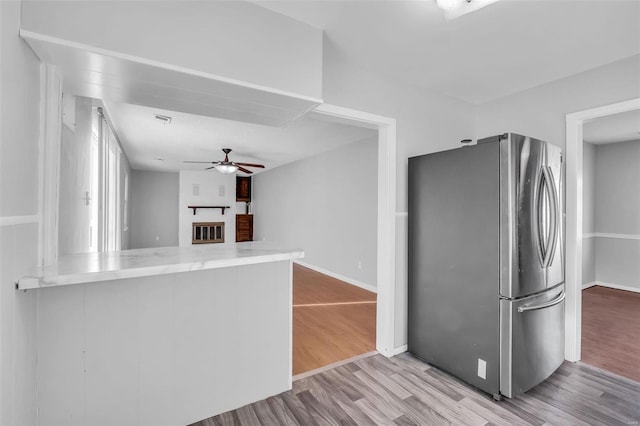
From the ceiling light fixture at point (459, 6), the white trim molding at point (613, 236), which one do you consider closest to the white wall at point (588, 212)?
the white trim molding at point (613, 236)

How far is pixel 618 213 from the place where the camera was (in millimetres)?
4922

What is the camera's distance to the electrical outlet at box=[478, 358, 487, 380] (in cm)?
204

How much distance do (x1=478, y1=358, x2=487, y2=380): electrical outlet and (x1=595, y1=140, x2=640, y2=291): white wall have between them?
4.75m

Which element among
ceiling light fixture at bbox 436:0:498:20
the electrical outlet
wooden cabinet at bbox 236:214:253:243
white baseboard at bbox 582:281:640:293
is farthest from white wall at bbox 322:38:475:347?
wooden cabinet at bbox 236:214:253:243

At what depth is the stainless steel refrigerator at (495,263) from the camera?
1.98 meters

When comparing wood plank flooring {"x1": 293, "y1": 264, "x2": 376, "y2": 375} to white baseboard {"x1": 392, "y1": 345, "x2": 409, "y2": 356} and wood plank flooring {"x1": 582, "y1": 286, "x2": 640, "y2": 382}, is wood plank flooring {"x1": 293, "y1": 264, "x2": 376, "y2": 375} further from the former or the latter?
wood plank flooring {"x1": 582, "y1": 286, "x2": 640, "y2": 382}

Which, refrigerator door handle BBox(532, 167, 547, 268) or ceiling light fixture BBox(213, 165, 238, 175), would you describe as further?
ceiling light fixture BBox(213, 165, 238, 175)

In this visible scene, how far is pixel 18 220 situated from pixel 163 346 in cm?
95

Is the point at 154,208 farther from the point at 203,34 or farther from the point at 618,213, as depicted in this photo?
the point at 618,213

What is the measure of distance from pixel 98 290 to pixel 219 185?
8.23 meters

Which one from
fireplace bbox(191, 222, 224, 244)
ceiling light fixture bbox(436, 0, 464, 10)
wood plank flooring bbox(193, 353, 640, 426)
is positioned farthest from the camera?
fireplace bbox(191, 222, 224, 244)

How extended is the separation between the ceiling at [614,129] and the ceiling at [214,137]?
2.99 m

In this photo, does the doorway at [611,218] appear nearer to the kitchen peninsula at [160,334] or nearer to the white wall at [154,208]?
the kitchen peninsula at [160,334]

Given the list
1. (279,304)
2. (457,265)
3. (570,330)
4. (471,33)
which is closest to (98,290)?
(279,304)
